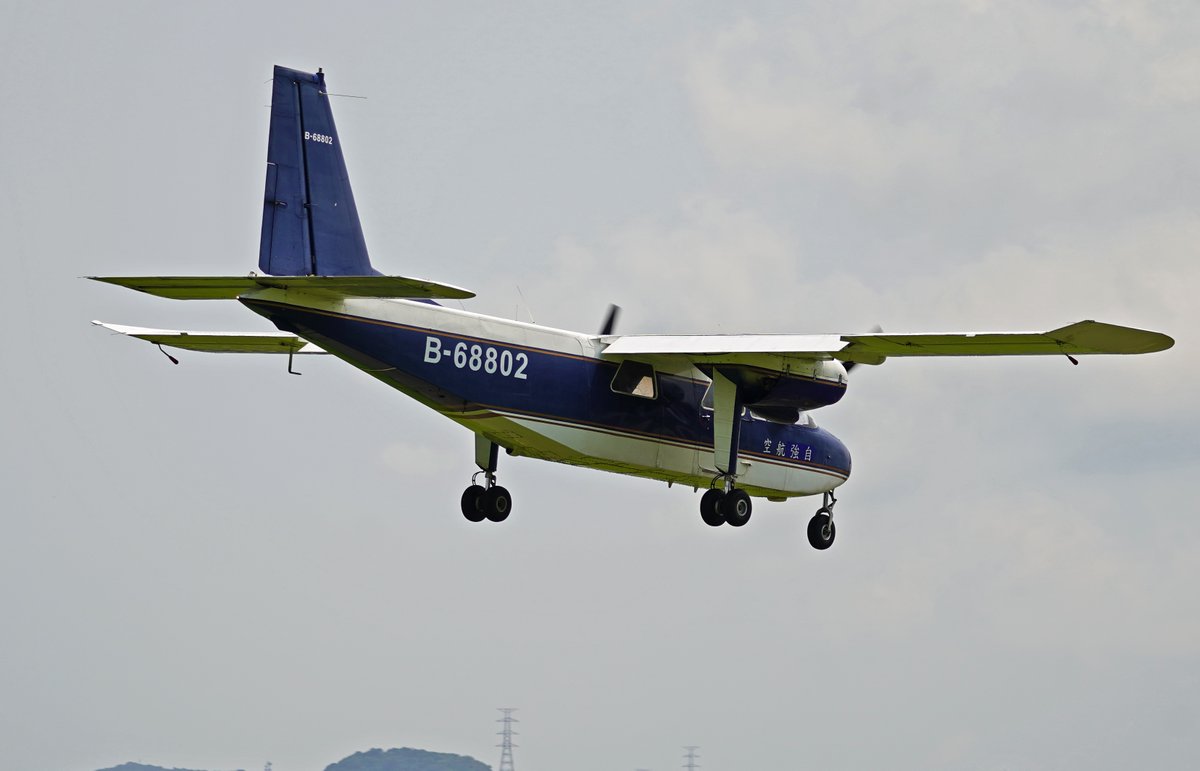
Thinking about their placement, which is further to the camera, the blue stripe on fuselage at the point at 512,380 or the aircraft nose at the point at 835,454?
the aircraft nose at the point at 835,454

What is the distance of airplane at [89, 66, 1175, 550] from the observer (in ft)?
96.1

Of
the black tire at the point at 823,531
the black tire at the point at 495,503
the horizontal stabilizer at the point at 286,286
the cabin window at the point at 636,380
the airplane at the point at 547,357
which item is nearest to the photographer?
the horizontal stabilizer at the point at 286,286

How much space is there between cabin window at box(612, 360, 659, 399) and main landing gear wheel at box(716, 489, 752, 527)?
8.08 ft

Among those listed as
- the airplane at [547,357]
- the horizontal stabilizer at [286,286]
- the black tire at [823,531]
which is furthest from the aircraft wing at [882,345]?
the horizontal stabilizer at [286,286]

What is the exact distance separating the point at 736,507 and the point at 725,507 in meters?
0.22

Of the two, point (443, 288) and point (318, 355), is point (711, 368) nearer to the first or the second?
point (318, 355)

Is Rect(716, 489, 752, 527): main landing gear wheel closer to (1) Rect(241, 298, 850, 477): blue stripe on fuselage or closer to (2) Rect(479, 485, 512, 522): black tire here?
(1) Rect(241, 298, 850, 477): blue stripe on fuselage

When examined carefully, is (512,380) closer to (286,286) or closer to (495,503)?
(495,503)

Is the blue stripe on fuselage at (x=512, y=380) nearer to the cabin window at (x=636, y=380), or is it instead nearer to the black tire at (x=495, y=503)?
the cabin window at (x=636, y=380)

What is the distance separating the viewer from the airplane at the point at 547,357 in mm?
29281

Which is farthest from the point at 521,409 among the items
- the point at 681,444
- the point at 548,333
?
the point at 681,444

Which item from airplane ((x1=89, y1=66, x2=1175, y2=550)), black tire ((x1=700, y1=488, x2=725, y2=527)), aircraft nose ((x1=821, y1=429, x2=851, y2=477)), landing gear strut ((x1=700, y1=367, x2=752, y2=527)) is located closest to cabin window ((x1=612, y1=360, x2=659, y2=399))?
airplane ((x1=89, y1=66, x2=1175, y2=550))

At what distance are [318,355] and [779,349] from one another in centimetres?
979

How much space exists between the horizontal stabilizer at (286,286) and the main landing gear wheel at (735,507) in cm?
963
